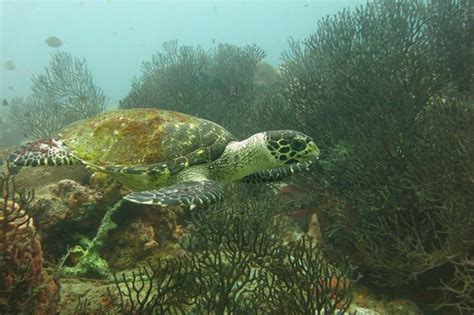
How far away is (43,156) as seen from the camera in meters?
4.10

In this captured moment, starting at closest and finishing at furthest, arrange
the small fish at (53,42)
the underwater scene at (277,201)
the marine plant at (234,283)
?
1. the marine plant at (234,283)
2. the underwater scene at (277,201)
3. the small fish at (53,42)

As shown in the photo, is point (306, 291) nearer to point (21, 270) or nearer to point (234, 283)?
point (234, 283)

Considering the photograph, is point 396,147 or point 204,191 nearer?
point 204,191

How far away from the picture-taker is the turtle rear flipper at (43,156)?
13.4 feet

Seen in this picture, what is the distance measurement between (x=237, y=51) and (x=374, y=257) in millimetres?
11652

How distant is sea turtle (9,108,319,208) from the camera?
390 cm

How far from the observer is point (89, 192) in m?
4.53

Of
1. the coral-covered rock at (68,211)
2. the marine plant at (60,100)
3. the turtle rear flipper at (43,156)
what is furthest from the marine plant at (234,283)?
the marine plant at (60,100)

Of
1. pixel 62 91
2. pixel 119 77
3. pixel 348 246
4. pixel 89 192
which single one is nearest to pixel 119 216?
pixel 89 192

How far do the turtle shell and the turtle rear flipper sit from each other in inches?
4.4

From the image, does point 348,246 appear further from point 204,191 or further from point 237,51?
point 237,51

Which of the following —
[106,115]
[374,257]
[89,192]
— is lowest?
[374,257]

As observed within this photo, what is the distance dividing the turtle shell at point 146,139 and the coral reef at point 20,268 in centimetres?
136

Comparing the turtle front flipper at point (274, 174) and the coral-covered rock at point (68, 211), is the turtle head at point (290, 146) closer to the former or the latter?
the turtle front flipper at point (274, 174)
